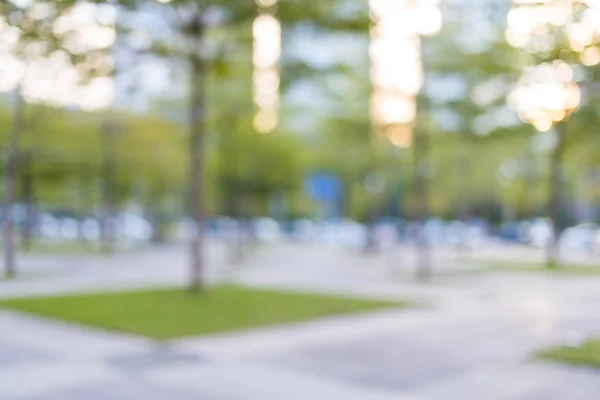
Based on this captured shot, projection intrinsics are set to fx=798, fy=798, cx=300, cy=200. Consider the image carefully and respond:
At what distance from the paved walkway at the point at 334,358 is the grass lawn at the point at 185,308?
609 mm

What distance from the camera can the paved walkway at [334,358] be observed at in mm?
8539

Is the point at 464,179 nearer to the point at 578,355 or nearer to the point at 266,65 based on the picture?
the point at 266,65

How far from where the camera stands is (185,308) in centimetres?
1464

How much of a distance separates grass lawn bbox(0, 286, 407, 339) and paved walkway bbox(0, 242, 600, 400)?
0.61 m

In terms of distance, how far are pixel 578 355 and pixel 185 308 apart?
713cm

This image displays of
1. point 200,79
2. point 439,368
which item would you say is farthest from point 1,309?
point 439,368

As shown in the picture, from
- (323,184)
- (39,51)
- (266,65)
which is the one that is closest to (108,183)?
(266,65)

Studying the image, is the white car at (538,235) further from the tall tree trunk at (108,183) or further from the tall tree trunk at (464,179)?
the tall tree trunk at (108,183)

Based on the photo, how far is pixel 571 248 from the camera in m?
38.4

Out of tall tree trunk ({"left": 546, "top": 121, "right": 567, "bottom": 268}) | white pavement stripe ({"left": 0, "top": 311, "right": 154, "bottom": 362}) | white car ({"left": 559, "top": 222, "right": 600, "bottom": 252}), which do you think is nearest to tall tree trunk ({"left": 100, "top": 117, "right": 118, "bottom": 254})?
tall tree trunk ({"left": 546, "top": 121, "right": 567, "bottom": 268})

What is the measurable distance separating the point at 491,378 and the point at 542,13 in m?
5.91

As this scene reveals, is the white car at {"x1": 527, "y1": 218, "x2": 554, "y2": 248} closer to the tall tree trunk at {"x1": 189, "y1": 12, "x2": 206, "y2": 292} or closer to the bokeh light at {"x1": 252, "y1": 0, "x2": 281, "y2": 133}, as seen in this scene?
the bokeh light at {"x1": 252, "y1": 0, "x2": 281, "y2": 133}

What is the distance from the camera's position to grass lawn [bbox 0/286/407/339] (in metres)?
12.7

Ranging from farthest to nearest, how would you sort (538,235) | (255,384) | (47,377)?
(538,235) < (47,377) < (255,384)
